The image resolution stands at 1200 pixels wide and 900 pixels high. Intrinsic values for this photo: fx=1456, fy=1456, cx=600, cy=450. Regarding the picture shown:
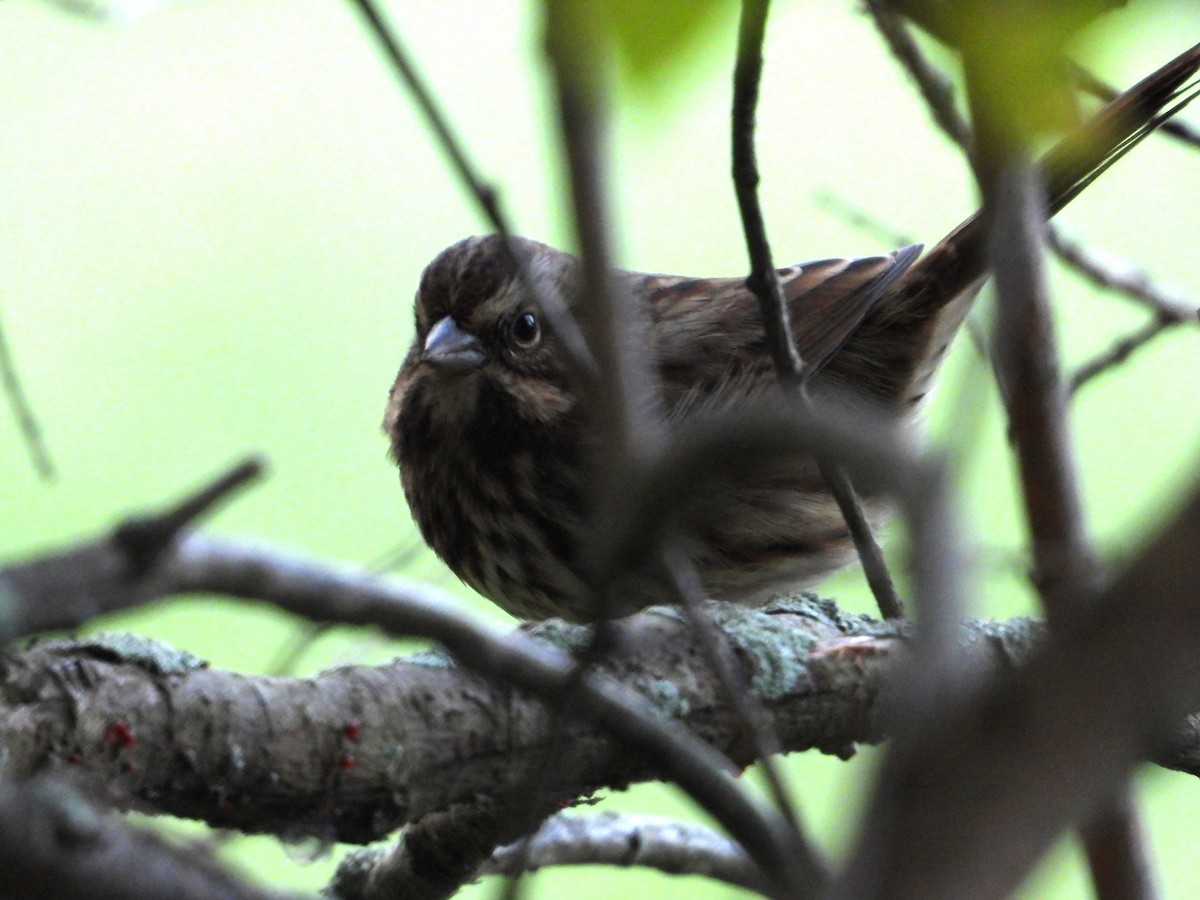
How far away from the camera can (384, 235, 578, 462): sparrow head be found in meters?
3.49

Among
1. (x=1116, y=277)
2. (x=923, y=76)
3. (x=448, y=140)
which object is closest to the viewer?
(x=448, y=140)

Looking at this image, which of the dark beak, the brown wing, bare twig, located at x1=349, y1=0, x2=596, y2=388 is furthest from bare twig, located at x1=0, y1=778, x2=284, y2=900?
the brown wing

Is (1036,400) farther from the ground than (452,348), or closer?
farther from the ground

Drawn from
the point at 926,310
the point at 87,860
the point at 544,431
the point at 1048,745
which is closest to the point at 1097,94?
the point at 544,431

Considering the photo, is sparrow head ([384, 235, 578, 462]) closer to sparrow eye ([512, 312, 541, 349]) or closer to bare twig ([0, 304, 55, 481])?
sparrow eye ([512, 312, 541, 349])

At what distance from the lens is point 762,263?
2.07 metres

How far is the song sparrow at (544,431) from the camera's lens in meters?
3.39

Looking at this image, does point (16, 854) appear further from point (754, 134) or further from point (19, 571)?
point (754, 134)

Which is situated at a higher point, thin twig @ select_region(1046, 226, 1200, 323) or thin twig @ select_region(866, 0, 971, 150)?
thin twig @ select_region(866, 0, 971, 150)

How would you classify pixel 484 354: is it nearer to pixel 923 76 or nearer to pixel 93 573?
pixel 923 76

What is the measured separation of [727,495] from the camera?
3410mm

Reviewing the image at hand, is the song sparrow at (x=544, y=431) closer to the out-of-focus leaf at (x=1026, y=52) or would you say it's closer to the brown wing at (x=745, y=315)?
the brown wing at (x=745, y=315)

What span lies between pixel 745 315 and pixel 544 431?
75 cm

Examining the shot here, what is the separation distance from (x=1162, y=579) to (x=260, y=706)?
1415mm
